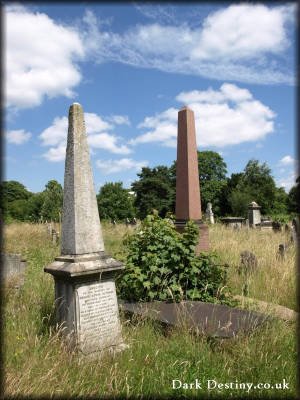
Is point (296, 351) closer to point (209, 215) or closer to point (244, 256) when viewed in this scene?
point (244, 256)

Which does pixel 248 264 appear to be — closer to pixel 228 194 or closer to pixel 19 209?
pixel 228 194

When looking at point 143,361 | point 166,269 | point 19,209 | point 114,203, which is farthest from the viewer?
point 114,203

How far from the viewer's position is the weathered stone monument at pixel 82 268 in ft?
11.2

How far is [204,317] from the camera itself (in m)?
4.04

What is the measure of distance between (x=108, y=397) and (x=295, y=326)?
2653 millimetres

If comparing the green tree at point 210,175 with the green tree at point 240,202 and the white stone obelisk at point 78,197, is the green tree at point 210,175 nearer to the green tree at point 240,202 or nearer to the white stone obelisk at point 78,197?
the green tree at point 240,202

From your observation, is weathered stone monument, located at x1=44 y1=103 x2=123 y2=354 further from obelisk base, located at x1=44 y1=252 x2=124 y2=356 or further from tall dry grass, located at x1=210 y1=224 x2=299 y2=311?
tall dry grass, located at x1=210 y1=224 x2=299 y2=311

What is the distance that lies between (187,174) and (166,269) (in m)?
3.81

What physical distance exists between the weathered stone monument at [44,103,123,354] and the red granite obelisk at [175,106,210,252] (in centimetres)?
462

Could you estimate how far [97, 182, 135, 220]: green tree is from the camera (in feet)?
A: 183

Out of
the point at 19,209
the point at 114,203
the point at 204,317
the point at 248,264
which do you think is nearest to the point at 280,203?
the point at 114,203

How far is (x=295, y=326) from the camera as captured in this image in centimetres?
407

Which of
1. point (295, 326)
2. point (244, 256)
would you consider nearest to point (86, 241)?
point (295, 326)

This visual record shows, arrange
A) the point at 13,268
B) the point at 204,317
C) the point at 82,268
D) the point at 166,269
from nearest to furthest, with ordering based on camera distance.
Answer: the point at 82,268 → the point at 204,317 → the point at 166,269 → the point at 13,268
